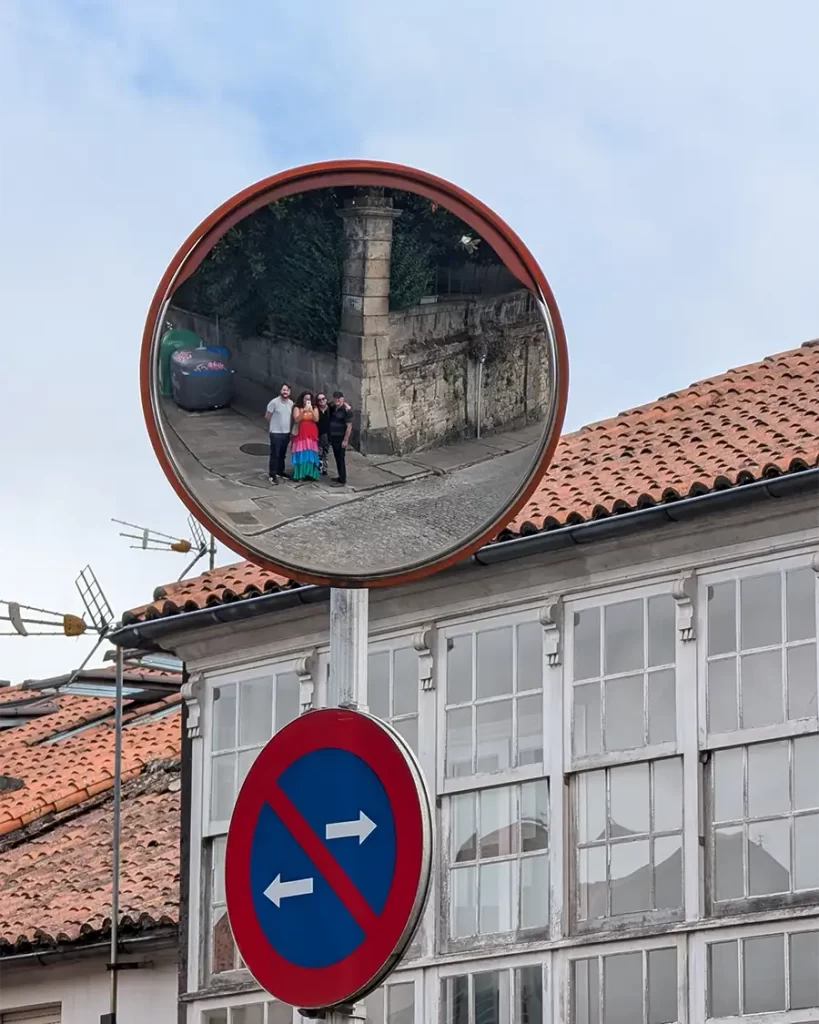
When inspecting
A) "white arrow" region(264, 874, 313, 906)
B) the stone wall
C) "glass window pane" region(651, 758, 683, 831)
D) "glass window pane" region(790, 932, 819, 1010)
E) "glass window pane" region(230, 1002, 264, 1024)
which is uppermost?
"glass window pane" region(651, 758, 683, 831)

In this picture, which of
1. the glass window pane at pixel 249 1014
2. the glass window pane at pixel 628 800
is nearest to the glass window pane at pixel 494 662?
the glass window pane at pixel 628 800

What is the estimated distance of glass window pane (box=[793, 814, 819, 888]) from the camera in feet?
51.4

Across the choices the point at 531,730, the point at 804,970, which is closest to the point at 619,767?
the point at 531,730

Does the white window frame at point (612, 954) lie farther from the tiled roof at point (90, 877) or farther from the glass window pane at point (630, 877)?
the tiled roof at point (90, 877)

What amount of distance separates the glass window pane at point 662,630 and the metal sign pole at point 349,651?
1189 cm

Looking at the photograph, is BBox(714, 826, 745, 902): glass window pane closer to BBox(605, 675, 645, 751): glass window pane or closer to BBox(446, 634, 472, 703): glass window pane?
BBox(605, 675, 645, 751): glass window pane

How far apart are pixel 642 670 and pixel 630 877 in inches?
54.8

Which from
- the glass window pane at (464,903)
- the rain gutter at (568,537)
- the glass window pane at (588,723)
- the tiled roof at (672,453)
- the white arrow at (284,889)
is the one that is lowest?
the white arrow at (284,889)

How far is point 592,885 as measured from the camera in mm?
16719

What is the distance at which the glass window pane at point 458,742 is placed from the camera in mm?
17531

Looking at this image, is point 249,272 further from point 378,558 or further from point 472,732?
point 472,732

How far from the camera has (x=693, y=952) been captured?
1609 centimetres

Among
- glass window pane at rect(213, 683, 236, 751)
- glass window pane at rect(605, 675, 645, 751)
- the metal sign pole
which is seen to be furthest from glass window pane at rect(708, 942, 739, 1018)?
the metal sign pole

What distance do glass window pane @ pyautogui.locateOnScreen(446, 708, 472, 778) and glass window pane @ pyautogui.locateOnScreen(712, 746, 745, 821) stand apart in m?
2.02
